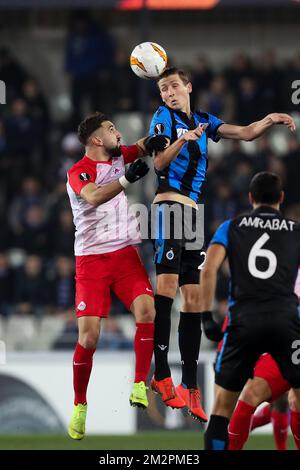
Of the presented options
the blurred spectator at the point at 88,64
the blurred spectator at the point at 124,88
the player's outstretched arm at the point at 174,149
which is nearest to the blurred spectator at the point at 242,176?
the blurred spectator at the point at 124,88

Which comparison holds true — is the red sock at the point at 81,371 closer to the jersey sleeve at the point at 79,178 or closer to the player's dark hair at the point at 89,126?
the jersey sleeve at the point at 79,178

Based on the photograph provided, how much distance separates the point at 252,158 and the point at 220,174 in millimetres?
607

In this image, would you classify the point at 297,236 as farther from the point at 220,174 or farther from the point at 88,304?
the point at 220,174

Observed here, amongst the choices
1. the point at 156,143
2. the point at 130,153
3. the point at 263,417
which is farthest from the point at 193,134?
the point at 263,417

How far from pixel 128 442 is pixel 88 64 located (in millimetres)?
7854

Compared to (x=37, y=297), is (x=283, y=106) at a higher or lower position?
higher

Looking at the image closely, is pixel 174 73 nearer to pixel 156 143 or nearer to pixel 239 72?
pixel 156 143

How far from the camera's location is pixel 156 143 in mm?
9211

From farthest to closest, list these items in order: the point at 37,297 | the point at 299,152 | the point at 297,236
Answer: the point at 299,152 < the point at 37,297 < the point at 297,236

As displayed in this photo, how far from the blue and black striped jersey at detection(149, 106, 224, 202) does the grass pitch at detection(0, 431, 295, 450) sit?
398 centimetres

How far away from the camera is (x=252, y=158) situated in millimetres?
18125

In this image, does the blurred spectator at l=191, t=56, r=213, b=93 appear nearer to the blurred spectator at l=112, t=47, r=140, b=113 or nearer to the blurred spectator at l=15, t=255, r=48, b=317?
the blurred spectator at l=112, t=47, r=140, b=113
